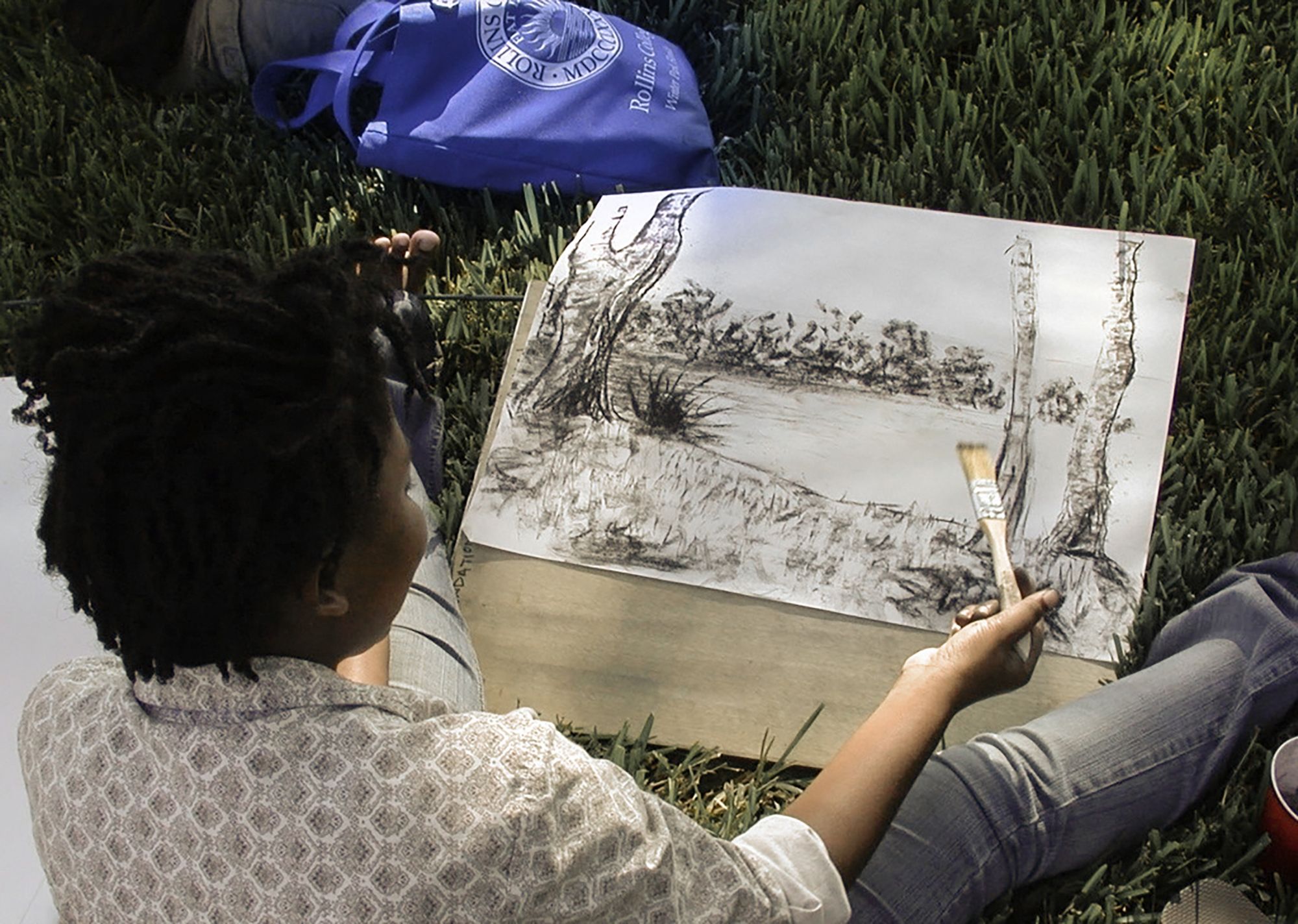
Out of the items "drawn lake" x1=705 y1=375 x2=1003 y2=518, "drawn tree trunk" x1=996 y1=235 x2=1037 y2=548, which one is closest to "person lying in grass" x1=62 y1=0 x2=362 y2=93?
"drawn lake" x1=705 y1=375 x2=1003 y2=518

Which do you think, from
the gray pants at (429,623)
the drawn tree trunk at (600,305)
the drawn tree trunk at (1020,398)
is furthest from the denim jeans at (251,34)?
the drawn tree trunk at (1020,398)

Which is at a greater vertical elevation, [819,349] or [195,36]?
[195,36]

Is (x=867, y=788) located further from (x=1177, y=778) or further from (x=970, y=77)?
(x=970, y=77)

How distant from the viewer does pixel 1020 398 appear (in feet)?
3.62

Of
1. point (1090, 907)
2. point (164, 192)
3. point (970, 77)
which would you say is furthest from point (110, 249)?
point (1090, 907)

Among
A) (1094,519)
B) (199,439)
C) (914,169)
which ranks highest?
(199,439)

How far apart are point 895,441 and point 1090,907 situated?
432mm

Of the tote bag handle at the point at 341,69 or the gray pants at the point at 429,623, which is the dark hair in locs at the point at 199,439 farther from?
the tote bag handle at the point at 341,69

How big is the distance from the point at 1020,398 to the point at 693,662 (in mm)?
399

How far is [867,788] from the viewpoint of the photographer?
787 mm

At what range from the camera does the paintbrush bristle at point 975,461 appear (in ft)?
3.43

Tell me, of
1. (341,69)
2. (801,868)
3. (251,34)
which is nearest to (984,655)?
Result: (801,868)

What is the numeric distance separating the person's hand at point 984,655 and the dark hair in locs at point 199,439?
0.46 metres

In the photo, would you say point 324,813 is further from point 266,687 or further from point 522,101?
point 522,101
